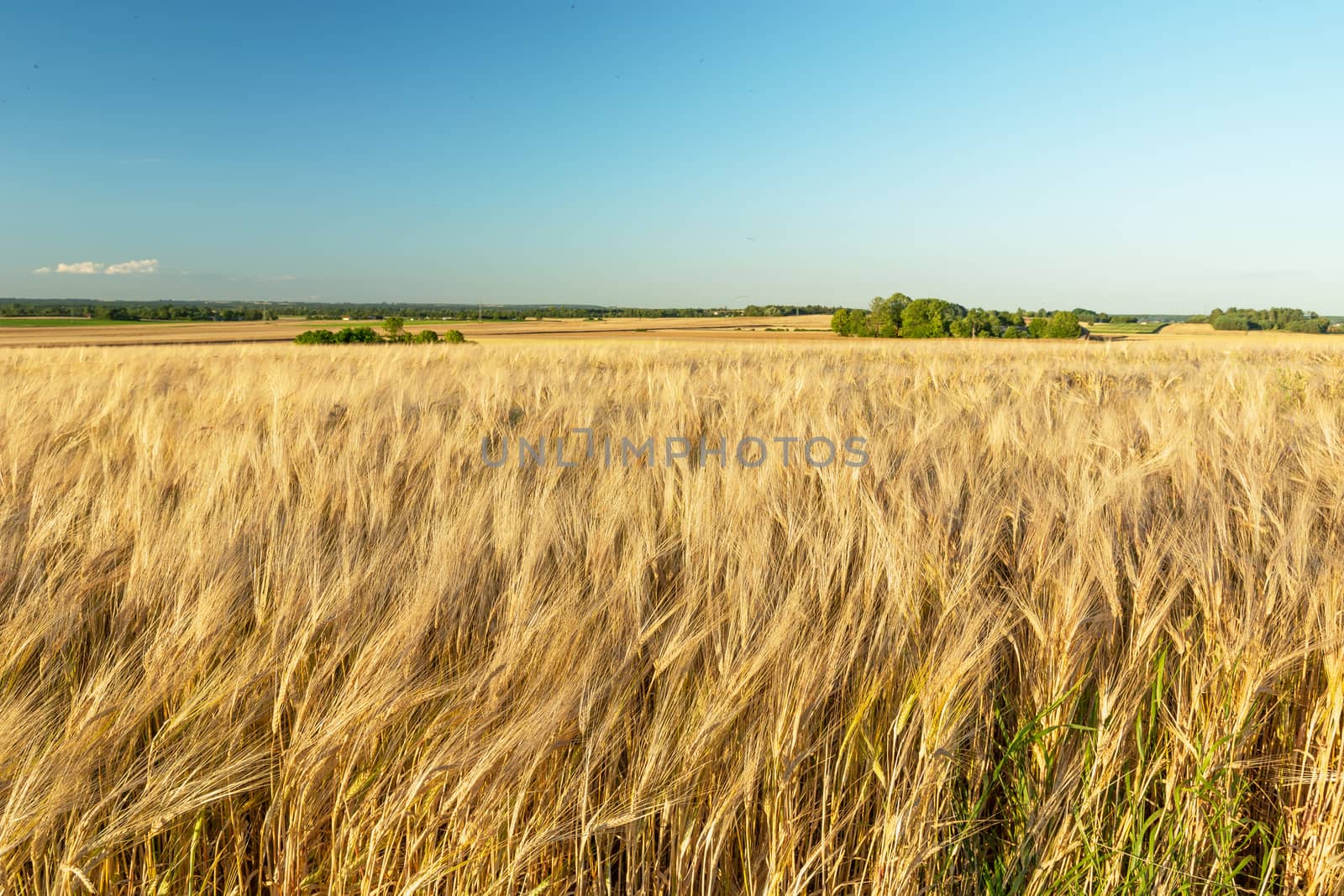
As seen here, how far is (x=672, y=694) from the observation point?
38.0 inches

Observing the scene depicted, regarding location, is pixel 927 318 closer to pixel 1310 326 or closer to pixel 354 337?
pixel 1310 326

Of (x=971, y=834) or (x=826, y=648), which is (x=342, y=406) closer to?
(x=826, y=648)

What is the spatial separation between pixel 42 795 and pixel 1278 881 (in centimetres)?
167

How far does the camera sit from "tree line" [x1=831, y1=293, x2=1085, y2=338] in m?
47.9

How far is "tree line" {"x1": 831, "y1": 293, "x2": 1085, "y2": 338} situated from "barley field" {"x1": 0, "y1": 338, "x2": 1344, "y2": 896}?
48.9m

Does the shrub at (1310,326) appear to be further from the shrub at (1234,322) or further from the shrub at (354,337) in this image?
the shrub at (354,337)

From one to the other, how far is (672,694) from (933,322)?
54021mm

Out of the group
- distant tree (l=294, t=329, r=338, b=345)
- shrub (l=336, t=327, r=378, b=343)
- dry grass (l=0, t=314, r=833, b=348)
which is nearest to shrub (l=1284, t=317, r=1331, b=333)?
dry grass (l=0, t=314, r=833, b=348)

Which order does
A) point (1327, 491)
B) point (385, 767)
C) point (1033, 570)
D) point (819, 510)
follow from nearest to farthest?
point (385, 767) → point (1033, 570) → point (819, 510) → point (1327, 491)

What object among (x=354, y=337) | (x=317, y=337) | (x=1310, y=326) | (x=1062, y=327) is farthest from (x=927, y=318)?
(x=317, y=337)

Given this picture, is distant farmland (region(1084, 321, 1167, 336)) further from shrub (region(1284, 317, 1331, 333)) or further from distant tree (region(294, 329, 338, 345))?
distant tree (region(294, 329, 338, 345))

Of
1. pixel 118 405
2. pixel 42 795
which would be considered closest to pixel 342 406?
pixel 118 405

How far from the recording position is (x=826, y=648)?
3.41 feet

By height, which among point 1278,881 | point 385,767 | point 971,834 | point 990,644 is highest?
point 990,644
